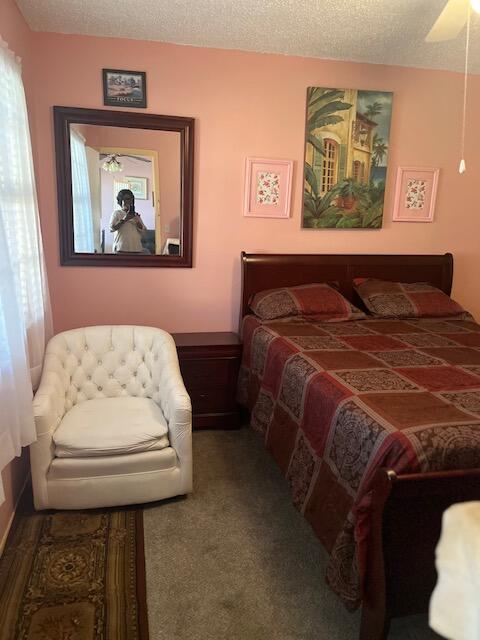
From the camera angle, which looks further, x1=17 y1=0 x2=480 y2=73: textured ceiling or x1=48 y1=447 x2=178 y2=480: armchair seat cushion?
x1=17 y1=0 x2=480 y2=73: textured ceiling

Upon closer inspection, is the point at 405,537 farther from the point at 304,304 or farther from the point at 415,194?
the point at 415,194

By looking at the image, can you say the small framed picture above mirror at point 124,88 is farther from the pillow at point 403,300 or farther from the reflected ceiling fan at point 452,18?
the pillow at point 403,300

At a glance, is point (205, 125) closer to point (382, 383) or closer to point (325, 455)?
point (382, 383)

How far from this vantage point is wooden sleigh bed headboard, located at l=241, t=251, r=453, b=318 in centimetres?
322

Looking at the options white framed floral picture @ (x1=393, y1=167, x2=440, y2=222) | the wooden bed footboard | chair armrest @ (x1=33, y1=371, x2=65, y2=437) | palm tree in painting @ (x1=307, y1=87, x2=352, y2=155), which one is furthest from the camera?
white framed floral picture @ (x1=393, y1=167, x2=440, y2=222)

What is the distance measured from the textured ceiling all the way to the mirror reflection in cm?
58

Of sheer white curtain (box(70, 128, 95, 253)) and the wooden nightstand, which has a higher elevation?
sheer white curtain (box(70, 128, 95, 253))

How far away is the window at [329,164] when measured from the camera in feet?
10.6

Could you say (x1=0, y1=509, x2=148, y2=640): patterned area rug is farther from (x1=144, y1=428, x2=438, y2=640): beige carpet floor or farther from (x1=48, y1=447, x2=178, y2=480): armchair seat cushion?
(x1=48, y1=447, x2=178, y2=480): armchair seat cushion

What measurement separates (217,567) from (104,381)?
1.22 meters

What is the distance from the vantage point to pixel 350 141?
10.7 ft

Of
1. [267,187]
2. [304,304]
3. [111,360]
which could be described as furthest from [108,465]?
[267,187]

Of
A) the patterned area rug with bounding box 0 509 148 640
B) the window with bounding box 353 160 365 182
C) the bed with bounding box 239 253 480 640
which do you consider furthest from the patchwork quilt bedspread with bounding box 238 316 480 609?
the window with bounding box 353 160 365 182

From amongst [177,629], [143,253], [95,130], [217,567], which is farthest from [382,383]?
[95,130]
